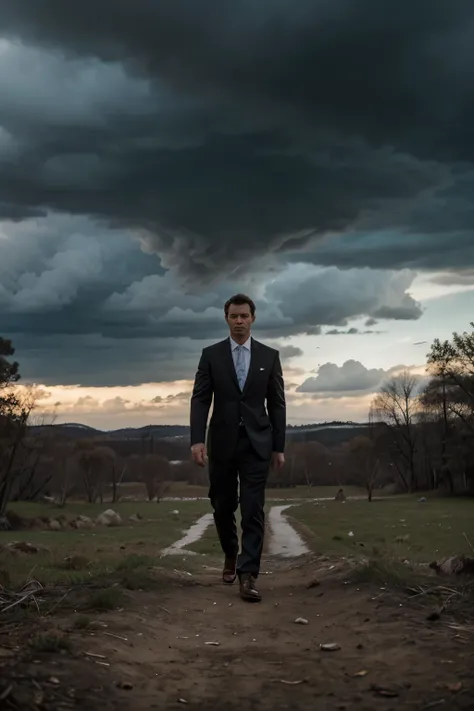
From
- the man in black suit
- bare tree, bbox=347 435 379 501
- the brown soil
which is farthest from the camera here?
bare tree, bbox=347 435 379 501

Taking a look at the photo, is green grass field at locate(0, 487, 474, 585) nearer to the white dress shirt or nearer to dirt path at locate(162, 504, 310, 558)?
dirt path at locate(162, 504, 310, 558)

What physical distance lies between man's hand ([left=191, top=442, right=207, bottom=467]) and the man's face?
1.25m

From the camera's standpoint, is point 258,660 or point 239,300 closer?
point 258,660

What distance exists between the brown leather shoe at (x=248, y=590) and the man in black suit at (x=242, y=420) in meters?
0.02

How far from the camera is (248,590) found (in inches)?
323

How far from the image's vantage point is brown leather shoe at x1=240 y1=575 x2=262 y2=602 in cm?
818

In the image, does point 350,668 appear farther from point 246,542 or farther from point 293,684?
point 246,542

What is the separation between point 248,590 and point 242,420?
5.65ft

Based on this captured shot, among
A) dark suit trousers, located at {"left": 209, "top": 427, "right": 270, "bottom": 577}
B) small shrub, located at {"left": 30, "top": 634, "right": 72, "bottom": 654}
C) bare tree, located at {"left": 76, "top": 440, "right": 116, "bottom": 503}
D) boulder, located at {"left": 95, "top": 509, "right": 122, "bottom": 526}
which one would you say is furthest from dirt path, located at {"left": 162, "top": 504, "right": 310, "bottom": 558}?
bare tree, located at {"left": 76, "top": 440, "right": 116, "bottom": 503}

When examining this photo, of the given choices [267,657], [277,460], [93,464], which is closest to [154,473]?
[93,464]

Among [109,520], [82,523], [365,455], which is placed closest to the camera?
[82,523]

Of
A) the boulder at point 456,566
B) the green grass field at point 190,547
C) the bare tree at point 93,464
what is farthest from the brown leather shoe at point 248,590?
the bare tree at point 93,464

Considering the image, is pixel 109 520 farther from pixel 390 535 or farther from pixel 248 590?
pixel 248 590

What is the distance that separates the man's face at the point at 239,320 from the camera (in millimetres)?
8633
